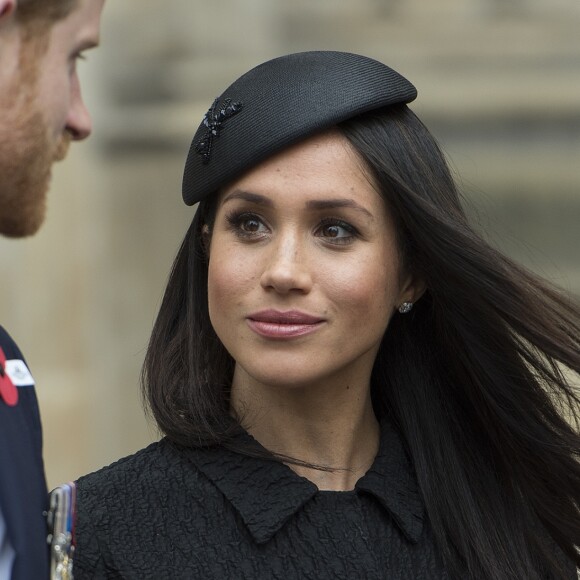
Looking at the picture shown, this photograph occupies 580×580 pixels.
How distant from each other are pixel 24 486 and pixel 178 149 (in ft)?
16.0

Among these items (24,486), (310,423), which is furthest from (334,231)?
(24,486)

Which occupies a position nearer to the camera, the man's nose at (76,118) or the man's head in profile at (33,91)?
the man's head in profile at (33,91)

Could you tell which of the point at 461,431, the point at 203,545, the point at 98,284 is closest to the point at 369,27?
the point at 98,284

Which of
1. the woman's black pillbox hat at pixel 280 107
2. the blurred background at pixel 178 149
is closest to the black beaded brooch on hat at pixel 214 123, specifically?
the woman's black pillbox hat at pixel 280 107

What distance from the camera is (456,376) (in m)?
3.69

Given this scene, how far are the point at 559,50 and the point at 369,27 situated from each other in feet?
2.82

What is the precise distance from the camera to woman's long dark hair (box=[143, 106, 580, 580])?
11.2 feet

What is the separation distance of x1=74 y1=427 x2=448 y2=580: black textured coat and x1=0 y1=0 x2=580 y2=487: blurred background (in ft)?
11.6

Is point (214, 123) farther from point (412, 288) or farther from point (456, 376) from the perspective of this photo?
point (456, 376)

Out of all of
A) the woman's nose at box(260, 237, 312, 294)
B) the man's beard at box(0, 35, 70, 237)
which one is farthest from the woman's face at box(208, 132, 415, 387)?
the man's beard at box(0, 35, 70, 237)

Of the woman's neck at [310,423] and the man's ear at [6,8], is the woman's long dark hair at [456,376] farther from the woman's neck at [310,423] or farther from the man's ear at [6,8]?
the man's ear at [6,8]

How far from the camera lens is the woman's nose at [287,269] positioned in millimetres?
3219

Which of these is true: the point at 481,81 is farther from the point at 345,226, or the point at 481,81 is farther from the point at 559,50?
the point at 345,226

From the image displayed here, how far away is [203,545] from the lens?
10.7 feet
